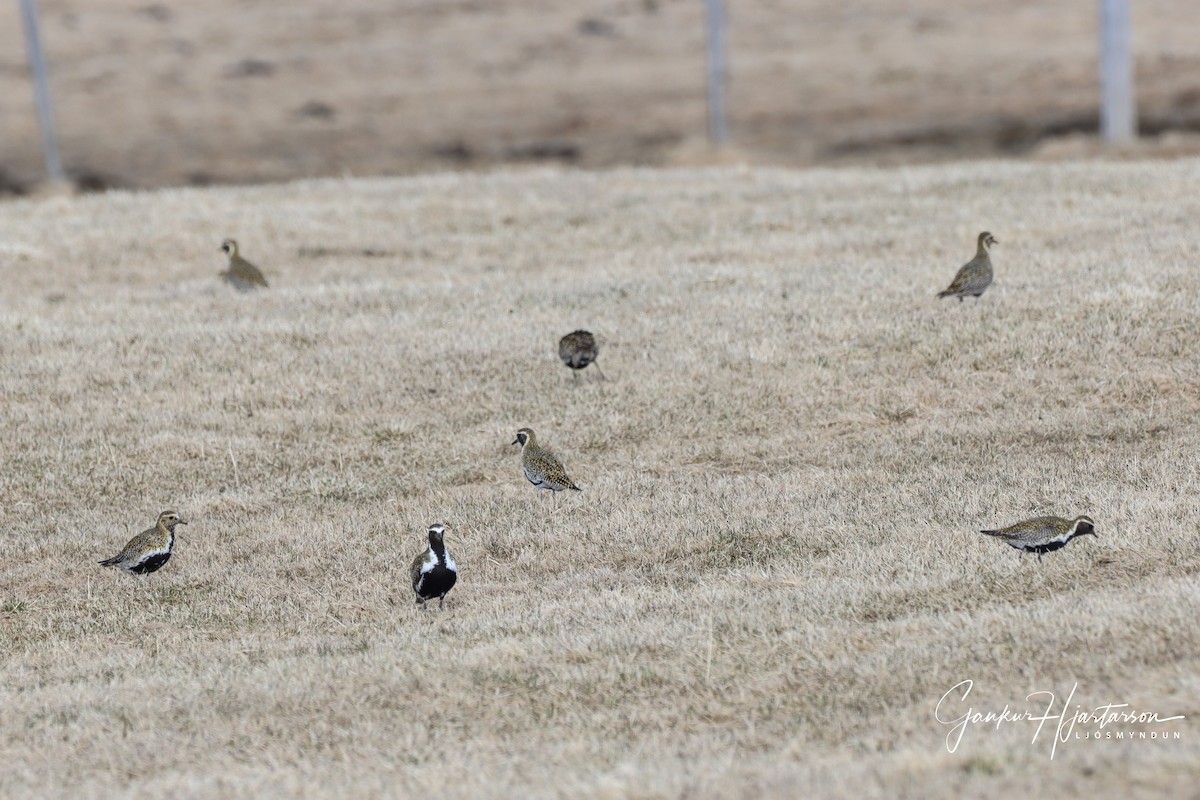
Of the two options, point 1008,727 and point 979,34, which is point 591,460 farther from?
point 979,34

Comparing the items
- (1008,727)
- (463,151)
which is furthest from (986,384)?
(463,151)

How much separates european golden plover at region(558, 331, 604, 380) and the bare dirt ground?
2153 cm

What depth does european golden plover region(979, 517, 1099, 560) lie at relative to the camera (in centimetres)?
1100

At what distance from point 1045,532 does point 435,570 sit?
14.3ft

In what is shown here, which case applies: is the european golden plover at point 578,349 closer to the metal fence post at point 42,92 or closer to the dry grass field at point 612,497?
the dry grass field at point 612,497

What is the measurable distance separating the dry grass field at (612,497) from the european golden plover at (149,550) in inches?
9.2

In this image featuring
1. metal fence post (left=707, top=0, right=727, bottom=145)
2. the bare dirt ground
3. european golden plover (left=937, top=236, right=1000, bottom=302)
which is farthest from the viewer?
the bare dirt ground

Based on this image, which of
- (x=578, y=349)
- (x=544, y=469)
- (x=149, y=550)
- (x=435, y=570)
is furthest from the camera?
(x=578, y=349)

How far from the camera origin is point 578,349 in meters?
16.7

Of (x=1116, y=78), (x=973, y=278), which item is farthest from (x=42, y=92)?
(x=973, y=278)

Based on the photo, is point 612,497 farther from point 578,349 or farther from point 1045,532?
point 1045,532

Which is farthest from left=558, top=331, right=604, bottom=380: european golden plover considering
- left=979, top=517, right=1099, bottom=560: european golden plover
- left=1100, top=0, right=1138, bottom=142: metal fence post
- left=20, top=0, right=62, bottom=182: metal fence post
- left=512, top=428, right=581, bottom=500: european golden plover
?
left=20, top=0, right=62, bottom=182: metal fence post

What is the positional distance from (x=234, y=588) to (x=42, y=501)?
348cm

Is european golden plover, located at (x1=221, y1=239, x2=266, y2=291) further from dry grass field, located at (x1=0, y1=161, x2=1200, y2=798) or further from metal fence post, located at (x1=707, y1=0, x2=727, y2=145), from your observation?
metal fence post, located at (x1=707, y1=0, x2=727, y2=145)
